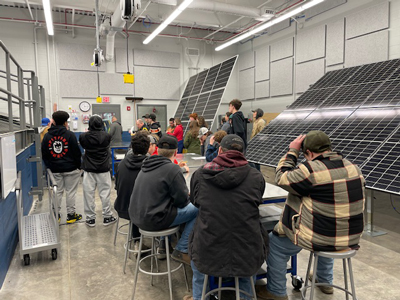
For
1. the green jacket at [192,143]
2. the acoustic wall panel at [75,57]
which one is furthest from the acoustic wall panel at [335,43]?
the acoustic wall panel at [75,57]

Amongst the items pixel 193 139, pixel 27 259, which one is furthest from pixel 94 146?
pixel 193 139

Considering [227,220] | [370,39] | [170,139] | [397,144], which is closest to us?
[227,220]

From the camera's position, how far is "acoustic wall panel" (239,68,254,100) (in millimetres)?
10820

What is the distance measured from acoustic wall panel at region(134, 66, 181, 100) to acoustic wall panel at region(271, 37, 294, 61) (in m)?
3.68

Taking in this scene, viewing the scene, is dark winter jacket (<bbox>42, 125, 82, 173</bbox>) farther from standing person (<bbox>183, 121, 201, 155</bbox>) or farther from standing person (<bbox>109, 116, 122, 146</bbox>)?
standing person (<bbox>109, 116, 122, 146</bbox>)

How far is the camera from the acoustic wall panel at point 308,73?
26.1ft

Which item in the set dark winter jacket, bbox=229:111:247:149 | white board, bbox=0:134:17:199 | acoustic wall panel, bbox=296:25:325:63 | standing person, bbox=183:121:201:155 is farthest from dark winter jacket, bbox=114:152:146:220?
acoustic wall panel, bbox=296:25:325:63

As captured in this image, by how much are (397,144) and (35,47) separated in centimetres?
1021

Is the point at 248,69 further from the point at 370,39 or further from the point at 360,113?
the point at 360,113

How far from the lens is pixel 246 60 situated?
36.6 ft

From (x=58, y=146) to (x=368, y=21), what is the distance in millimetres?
7160

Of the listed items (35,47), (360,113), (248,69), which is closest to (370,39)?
(360,113)

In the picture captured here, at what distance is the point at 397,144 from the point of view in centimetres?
289

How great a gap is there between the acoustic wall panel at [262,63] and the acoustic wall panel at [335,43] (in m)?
2.51
